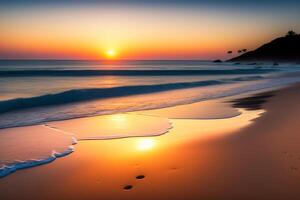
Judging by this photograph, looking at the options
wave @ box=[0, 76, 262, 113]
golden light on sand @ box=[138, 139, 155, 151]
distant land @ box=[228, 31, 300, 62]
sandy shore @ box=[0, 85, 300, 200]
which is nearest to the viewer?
sandy shore @ box=[0, 85, 300, 200]

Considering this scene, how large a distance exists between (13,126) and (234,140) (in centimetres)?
552

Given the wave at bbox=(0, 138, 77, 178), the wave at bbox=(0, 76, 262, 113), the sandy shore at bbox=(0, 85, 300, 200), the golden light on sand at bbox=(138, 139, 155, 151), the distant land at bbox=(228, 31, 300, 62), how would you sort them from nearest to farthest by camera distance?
the sandy shore at bbox=(0, 85, 300, 200)
the wave at bbox=(0, 138, 77, 178)
the golden light on sand at bbox=(138, 139, 155, 151)
the wave at bbox=(0, 76, 262, 113)
the distant land at bbox=(228, 31, 300, 62)

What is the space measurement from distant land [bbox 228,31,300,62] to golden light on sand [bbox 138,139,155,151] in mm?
137196

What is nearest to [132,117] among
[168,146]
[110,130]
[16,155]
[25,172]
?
[110,130]

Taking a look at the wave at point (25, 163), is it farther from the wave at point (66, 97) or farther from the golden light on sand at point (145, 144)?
the wave at point (66, 97)

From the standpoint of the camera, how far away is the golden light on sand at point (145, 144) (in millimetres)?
6234

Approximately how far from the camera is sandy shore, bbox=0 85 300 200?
406 centimetres

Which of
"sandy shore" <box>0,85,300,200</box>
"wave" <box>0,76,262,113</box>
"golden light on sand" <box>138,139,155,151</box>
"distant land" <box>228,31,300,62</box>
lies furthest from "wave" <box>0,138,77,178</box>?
"distant land" <box>228,31,300,62</box>

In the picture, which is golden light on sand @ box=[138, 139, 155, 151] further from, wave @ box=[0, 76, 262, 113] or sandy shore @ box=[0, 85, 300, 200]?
wave @ box=[0, 76, 262, 113]

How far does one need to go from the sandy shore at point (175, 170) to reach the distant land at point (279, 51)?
136995mm

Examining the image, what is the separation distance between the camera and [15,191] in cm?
414

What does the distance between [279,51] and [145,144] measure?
151 m

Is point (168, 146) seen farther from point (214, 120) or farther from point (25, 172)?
point (214, 120)

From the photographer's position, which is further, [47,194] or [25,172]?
[25,172]
